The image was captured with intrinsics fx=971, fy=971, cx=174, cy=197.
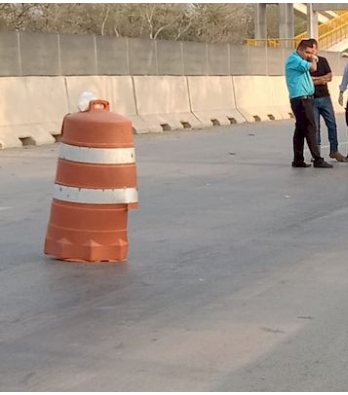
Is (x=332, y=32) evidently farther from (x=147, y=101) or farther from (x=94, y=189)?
(x=94, y=189)

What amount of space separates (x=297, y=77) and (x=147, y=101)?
10867 mm

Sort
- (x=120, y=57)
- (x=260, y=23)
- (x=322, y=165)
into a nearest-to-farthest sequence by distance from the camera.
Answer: (x=322, y=165) < (x=120, y=57) < (x=260, y=23)

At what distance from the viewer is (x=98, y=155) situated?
748 cm

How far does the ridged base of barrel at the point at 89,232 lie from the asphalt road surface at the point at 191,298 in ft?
0.34

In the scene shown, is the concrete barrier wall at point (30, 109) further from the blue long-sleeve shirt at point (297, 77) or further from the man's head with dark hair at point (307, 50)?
the man's head with dark hair at point (307, 50)

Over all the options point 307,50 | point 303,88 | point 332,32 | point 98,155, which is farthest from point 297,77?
point 332,32

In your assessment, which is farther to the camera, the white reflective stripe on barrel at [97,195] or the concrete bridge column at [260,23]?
the concrete bridge column at [260,23]

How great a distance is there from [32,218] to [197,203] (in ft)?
6.39

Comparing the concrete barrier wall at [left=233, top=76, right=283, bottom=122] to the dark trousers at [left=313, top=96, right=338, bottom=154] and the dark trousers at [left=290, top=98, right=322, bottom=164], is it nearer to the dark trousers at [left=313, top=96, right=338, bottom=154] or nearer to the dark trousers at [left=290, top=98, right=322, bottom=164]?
the dark trousers at [left=313, top=96, right=338, bottom=154]

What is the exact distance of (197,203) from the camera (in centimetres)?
1078

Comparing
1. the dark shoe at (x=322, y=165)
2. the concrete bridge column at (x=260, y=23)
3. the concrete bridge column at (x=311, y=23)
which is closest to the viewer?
the dark shoe at (x=322, y=165)

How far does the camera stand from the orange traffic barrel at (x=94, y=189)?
7.48 metres

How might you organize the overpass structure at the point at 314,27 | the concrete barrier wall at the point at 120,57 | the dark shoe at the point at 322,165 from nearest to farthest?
1. the dark shoe at the point at 322,165
2. the concrete barrier wall at the point at 120,57
3. the overpass structure at the point at 314,27

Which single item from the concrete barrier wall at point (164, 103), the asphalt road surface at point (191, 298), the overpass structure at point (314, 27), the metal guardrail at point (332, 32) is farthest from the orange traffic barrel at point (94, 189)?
the metal guardrail at point (332, 32)
